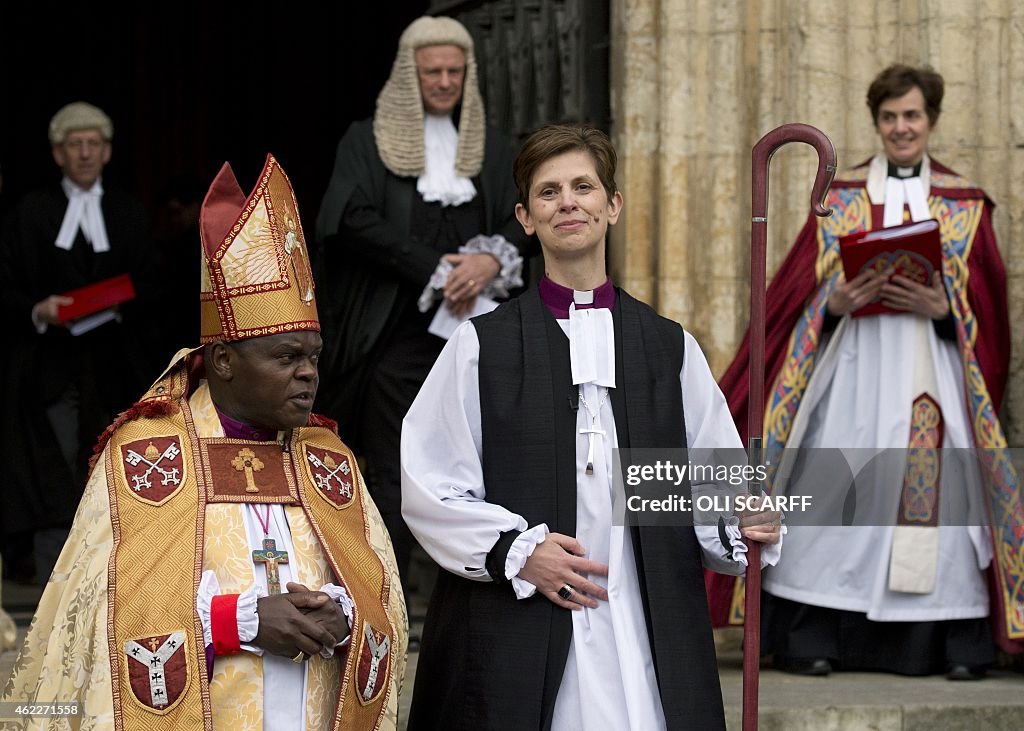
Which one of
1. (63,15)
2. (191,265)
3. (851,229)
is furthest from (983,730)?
(63,15)

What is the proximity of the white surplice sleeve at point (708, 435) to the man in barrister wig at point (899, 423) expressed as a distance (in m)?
1.88

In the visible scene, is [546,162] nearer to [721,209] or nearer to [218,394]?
[218,394]

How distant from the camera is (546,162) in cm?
446

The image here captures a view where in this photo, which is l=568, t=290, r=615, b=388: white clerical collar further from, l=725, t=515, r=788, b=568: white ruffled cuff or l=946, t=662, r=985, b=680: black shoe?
l=946, t=662, r=985, b=680: black shoe

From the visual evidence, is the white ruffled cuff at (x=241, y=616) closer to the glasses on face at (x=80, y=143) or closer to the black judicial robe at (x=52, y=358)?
the black judicial robe at (x=52, y=358)

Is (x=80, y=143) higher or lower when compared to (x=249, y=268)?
higher

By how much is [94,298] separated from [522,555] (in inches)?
144

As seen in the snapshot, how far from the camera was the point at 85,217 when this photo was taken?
7.86m

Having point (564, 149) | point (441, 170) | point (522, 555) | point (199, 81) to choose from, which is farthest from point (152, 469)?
point (199, 81)

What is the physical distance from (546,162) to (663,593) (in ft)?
3.45

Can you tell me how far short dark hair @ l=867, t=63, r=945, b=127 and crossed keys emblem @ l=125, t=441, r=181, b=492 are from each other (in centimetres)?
312

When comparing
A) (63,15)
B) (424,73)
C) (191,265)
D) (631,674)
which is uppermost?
(63,15)

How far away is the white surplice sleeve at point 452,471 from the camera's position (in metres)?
4.23

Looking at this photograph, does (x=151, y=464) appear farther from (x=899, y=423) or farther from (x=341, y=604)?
(x=899, y=423)
